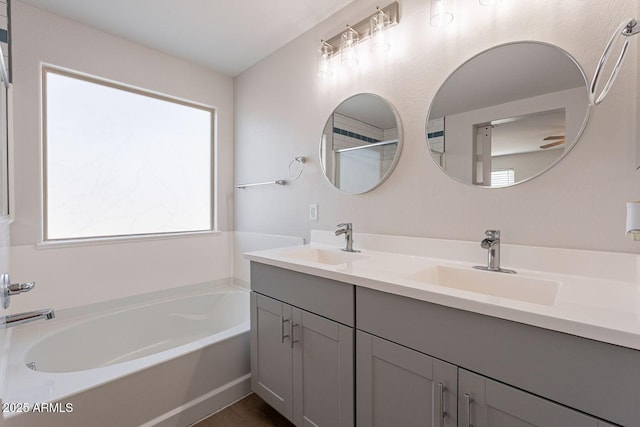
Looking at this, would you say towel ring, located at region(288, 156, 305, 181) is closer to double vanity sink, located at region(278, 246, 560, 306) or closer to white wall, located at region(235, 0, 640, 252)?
white wall, located at region(235, 0, 640, 252)

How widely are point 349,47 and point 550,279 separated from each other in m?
1.61

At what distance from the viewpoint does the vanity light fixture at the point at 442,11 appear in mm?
1386

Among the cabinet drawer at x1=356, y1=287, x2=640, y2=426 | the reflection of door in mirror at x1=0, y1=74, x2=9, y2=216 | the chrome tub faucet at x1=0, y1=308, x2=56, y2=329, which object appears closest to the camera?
the cabinet drawer at x1=356, y1=287, x2=640, y2=426

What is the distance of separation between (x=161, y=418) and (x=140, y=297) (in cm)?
109

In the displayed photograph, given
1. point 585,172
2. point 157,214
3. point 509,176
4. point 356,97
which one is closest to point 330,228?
point 356,97

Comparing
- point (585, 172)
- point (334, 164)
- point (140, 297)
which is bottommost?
point (140, 297)

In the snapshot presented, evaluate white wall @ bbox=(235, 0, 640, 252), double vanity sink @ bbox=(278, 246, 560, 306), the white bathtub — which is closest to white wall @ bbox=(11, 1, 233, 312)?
the white bathtub

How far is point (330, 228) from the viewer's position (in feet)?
6.40

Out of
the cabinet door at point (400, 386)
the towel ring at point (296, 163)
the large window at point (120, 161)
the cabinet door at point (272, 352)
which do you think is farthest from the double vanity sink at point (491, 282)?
the large window at point (120, 161)

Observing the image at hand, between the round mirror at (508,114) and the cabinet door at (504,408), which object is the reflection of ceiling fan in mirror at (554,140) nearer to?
the round mirror at (508,114)

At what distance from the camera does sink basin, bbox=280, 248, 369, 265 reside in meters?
1.65

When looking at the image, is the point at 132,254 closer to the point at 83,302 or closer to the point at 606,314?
the point at 83,302

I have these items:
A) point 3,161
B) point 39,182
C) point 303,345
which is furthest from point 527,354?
point 39,182

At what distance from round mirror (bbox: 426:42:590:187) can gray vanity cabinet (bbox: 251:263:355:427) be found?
2.76 feet
